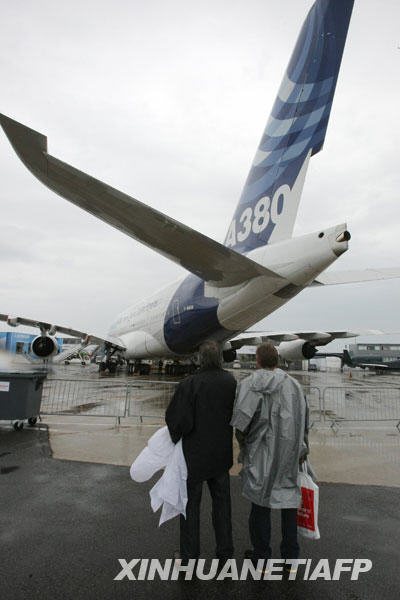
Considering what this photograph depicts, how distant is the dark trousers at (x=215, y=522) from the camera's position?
251 centimetres

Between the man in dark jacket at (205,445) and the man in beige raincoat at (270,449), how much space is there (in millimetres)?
126

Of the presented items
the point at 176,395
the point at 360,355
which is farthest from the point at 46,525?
the point at 360,355

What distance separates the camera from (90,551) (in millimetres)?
2699

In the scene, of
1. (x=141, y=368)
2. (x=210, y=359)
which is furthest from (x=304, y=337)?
(x=210, y=359)

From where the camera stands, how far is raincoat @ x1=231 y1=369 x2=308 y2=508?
2488 mm

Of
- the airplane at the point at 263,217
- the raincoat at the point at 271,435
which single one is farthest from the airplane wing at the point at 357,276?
the raincoat at the point at 271,435

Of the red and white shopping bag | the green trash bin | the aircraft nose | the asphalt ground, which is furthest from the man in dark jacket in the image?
the green trash bin

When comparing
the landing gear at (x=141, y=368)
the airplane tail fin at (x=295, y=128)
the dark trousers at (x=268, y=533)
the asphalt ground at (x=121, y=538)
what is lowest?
the asphalt ground at (x=121, y=538)

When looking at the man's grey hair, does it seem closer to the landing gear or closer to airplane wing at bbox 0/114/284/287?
airplane wing at bbox 0/114/284/287

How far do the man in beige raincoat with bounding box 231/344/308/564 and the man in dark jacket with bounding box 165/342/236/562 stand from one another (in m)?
0.13

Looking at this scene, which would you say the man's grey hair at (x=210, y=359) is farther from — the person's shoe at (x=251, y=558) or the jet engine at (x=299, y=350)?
the jet engine at (x=299, y=350)

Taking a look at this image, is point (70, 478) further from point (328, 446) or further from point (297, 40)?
point (297, 40)

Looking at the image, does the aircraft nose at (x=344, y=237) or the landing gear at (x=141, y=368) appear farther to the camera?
the landing gear at (x=141, y=368)

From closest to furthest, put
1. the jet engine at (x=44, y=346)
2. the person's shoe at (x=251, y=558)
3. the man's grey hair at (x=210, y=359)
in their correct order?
the person's shoe at (x=251, y=558)
the man's grey hair at (x=210, y=359)
the jet engine at (x=44, y=346)
